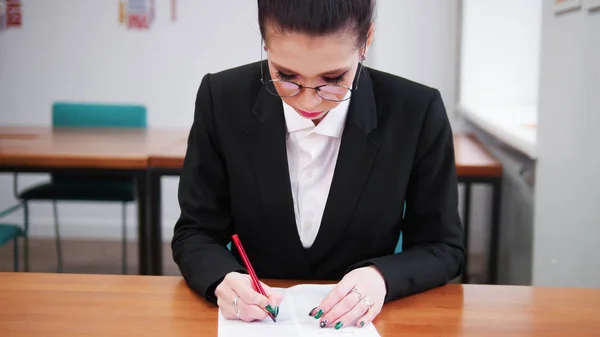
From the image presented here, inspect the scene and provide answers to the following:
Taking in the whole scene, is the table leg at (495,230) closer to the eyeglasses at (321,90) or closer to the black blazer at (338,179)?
the black blazer at (338,179)

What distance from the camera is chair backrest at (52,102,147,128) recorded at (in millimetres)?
3465

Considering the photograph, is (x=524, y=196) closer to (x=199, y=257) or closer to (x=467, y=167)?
(x=467, y=167)

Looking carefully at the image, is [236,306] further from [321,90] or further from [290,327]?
[321,90]

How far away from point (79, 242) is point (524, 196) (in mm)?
3000

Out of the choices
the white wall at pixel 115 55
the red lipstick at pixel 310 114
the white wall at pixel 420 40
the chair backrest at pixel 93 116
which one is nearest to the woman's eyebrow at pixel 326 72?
the red lipstick at pixel 310 114

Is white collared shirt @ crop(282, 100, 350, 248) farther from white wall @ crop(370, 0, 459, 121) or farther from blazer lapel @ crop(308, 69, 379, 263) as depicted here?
white wall @ crop(370, 0, 459, 121)

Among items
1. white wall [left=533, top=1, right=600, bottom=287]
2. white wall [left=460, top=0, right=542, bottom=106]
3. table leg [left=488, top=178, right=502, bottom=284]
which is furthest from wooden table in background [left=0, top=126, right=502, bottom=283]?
white wall [left=460, top=0, right=542, bottom=106]

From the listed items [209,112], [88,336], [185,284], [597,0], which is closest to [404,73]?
[597,0]

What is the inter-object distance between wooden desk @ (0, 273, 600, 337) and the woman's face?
0.35 meters

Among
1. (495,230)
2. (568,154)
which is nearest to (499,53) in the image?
(495,230)

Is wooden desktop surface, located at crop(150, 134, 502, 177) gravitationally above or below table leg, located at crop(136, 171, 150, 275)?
above

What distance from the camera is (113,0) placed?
4219 mm

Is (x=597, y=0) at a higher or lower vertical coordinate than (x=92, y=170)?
higher

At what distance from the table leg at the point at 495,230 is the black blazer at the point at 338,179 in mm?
1226
